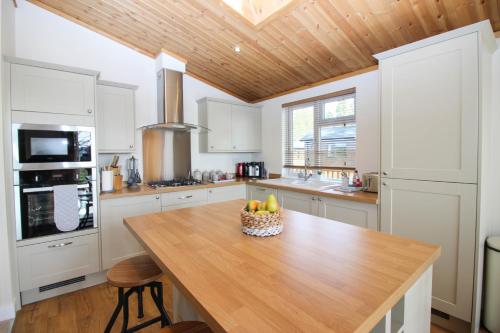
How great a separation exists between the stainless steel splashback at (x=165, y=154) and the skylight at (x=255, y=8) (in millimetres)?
1890

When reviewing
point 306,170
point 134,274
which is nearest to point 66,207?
point 134,274

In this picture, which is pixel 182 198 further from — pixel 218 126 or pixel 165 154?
pixel 218 126

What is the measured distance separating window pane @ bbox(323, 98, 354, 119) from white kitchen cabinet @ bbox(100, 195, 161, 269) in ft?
8.23

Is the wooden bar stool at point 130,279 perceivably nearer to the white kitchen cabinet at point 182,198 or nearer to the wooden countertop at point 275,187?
the wooden countertop at point 275,187

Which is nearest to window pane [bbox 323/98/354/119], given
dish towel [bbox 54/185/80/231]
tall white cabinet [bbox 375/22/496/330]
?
tall white cabinet [bbox 375/22/496/330]

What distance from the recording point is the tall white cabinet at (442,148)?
1.67m

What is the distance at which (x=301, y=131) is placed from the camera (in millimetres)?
3660

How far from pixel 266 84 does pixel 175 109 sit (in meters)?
1.38

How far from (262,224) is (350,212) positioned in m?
1.43

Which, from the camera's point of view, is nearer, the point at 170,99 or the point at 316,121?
the point at 170,99

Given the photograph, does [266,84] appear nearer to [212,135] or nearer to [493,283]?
[212,135]

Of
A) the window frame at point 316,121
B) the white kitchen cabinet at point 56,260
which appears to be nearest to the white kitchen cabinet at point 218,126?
the window frame at point 316,121

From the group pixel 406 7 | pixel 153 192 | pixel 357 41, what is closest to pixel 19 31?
pixel 153 192

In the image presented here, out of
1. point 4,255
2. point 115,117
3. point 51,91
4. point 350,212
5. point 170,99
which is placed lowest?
point 4,255
